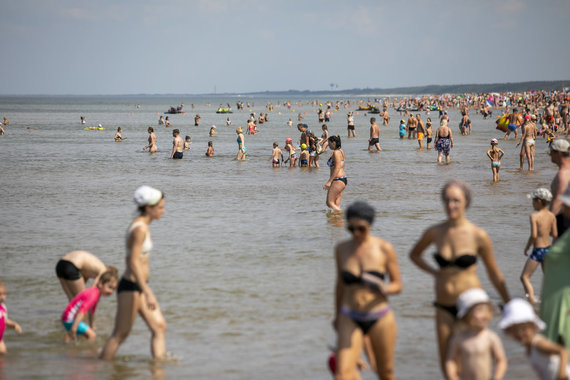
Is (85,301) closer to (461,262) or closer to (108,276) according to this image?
(108,276)

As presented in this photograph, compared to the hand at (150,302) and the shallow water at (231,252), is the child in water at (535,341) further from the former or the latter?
the hand at (150,302)

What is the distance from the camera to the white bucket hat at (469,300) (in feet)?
14.9

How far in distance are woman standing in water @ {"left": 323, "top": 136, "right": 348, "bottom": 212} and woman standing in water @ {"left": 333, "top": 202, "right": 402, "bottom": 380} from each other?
8.11 meters

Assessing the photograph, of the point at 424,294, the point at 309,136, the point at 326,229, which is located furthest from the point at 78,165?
the point at 424,294

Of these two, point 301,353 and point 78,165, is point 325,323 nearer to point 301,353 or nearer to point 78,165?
point 301,353

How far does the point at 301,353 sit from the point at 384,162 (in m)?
22.3

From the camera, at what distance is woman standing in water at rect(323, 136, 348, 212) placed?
1325 centimetres

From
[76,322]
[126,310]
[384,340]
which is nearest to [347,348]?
[384,340]

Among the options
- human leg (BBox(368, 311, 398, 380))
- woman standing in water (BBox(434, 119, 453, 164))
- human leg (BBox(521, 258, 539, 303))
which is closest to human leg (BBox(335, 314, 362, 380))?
human leg (BBox(368, 311, 398, 380))

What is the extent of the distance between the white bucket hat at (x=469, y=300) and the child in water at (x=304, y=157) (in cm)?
2216

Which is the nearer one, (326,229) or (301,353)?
Result: (301,353)

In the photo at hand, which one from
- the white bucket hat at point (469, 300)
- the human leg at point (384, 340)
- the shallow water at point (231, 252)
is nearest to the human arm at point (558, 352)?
the white bucket hat at point (469, 300)

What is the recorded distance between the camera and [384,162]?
29.1 m

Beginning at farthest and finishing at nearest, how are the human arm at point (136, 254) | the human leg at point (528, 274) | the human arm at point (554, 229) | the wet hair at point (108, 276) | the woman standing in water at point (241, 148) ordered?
the woman standing in water at point (241, 148) < the human leg at point (528, 274) < the human arm at point (554, 229) < the wet hair at point (108, 276) < the human arm at point (136, 254)
